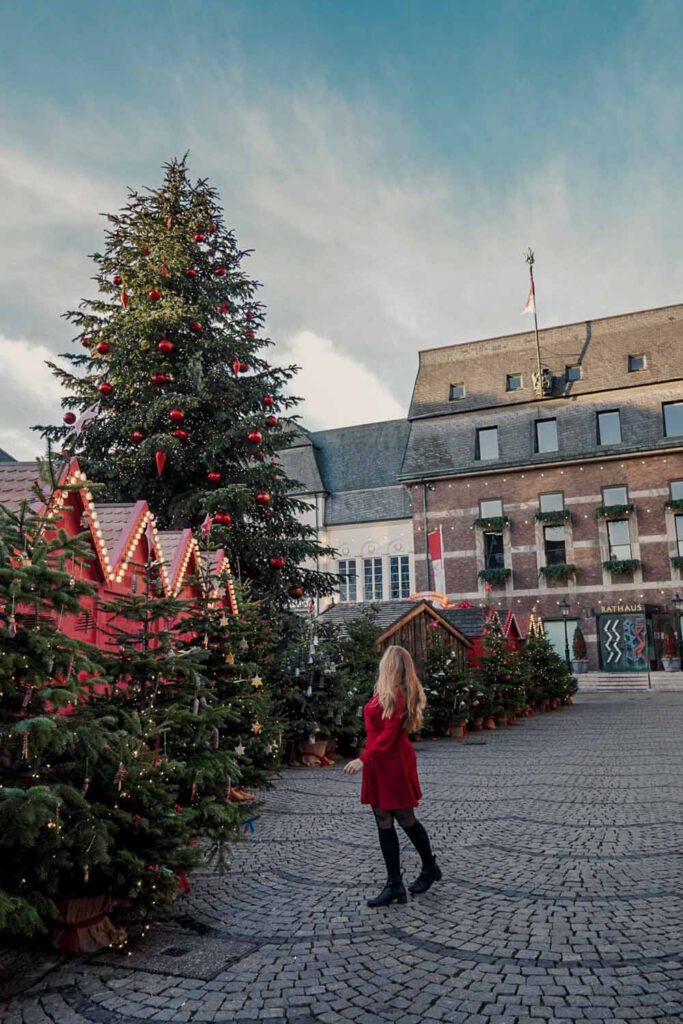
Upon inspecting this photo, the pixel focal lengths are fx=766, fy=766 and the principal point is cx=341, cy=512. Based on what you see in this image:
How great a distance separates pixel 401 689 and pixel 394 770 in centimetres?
57

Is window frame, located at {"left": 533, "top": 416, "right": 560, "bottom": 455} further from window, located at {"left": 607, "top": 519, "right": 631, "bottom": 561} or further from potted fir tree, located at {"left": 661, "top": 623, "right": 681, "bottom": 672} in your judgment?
potted fir tree, located at {"left": 661, "top": 623, "right": 681, "bottom": 672}

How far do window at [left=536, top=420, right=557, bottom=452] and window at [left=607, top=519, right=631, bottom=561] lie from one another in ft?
14.6

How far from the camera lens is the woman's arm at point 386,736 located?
546 cm

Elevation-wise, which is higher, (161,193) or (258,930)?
(161,193)

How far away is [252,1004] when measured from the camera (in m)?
3.96

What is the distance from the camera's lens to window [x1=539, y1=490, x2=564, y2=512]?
34.5 m

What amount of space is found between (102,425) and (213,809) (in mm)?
11005

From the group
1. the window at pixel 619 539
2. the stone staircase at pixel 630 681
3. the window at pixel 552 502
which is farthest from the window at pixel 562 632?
the window at pixel 552 502

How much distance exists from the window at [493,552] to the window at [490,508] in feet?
3.20

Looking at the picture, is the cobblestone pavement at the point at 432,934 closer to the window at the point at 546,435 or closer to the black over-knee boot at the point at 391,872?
the black over-knee boot at the point at 391,872

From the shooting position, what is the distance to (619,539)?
33.3 metres

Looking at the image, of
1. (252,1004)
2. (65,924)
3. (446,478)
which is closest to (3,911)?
(65,924)

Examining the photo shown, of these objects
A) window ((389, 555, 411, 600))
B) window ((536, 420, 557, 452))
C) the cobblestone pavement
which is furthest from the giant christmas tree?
window ((389, 555, 411, 600))

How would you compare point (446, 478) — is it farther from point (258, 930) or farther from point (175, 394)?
point (258, 930)
